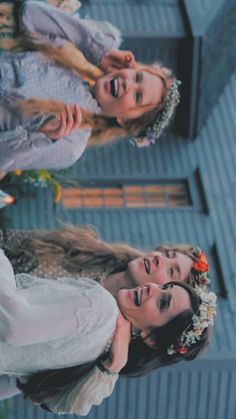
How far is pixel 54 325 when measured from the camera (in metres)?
3.82

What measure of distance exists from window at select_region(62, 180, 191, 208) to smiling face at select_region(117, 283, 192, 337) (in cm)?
512

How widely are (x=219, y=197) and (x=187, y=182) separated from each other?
47 centimetres

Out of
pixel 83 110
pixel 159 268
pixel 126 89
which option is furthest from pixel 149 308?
pixel 126 89

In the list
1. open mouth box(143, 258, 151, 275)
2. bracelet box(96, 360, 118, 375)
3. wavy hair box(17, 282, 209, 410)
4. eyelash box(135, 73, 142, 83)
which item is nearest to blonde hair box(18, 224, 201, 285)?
open mouth box(143, 258, 151, 275)

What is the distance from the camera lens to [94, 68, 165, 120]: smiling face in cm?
504

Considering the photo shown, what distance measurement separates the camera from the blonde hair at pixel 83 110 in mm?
4754

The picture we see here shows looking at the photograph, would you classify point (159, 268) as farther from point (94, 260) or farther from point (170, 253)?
point (94, 260)

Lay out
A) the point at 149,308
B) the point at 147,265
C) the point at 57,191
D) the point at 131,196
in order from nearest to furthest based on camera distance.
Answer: the point at 149,308, the point at 147,265, the point at 57,191, the point at 131,196

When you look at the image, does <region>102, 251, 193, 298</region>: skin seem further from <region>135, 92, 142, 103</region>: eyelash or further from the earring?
<region>135, 92, 142, 103</region>: eyelash

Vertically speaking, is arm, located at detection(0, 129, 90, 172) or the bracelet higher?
arm, located at detection(0, 129, 90, 172)

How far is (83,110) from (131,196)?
482cm

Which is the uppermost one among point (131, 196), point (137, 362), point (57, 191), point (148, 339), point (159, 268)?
point (148, 339)

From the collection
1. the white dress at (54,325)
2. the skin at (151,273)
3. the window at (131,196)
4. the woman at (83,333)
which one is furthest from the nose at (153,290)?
the window at (131,196)

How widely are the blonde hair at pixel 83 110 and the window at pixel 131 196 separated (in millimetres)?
4167
